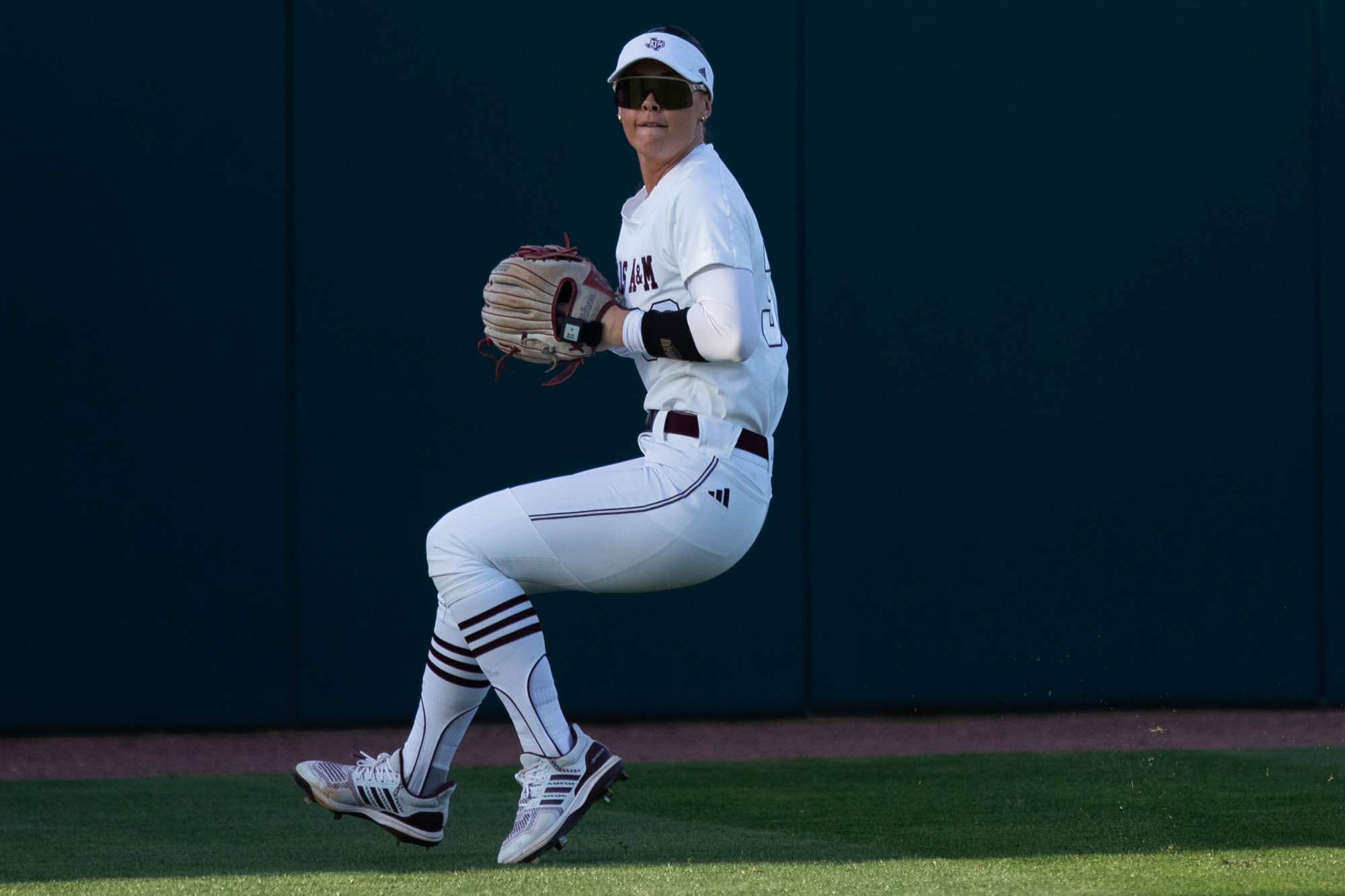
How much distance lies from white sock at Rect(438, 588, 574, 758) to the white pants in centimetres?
3

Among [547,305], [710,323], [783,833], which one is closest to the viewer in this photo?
[710,323]

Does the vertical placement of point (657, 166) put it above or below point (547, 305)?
above

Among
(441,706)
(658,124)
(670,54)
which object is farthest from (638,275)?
(441,706)

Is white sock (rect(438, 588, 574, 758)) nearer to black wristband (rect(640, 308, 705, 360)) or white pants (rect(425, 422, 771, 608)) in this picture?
white pants (rect(425, 422, 771, 608))

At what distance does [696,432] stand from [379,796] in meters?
1.04

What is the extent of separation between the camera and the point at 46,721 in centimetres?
610

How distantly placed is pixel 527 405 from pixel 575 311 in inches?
116

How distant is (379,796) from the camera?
349 cm

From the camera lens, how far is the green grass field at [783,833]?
340cm

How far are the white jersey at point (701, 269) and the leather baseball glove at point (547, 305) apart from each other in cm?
10

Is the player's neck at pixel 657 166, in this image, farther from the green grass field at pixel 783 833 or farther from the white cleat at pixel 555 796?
the green grass field at pixel 783 833

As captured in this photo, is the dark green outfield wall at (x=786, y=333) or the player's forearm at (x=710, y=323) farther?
the dark green outfield wall at (x=786, y=333)

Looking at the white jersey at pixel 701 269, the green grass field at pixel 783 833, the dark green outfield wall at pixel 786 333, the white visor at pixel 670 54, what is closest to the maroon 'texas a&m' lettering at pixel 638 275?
the white jersey at pixel 701 269

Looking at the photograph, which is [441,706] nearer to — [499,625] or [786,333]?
[499,625]
